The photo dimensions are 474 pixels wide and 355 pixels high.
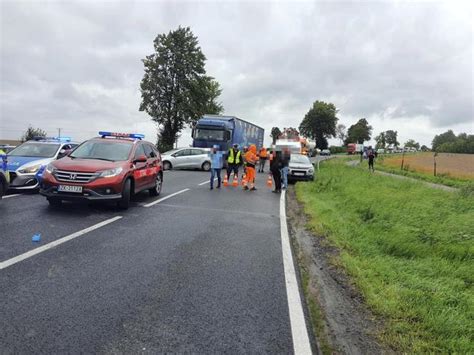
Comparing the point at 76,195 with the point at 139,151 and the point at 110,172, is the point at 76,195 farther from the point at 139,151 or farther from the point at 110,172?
the point at 139,151

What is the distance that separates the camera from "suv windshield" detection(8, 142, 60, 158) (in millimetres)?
11227

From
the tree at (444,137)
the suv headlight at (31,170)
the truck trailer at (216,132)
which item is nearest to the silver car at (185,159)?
the truck trailer at (216,132)

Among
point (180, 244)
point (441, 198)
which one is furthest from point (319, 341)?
point (441, 198)

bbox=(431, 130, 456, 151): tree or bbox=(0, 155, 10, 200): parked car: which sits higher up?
bbox=(431, 130, 456, 151): tree

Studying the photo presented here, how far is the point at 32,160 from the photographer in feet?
34.7

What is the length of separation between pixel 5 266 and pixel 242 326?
123 inches

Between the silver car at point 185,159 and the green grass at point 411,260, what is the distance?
12.4m

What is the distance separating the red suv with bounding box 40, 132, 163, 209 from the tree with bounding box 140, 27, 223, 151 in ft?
111

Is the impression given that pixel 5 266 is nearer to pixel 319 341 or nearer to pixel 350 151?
pixel 319 341

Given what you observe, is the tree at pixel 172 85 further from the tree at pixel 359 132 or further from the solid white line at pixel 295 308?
the tree at pixel 359 132

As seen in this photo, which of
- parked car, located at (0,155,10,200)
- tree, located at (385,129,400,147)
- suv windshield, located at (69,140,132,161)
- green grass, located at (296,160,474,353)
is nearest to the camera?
green grass, located at (296,160,474,353)

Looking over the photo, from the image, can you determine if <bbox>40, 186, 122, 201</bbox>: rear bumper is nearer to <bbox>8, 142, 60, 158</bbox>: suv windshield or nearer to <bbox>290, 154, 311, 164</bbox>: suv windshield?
<bbox>8, 142, 60, 158</bbox>: suv windshield

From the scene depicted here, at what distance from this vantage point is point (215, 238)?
634cm

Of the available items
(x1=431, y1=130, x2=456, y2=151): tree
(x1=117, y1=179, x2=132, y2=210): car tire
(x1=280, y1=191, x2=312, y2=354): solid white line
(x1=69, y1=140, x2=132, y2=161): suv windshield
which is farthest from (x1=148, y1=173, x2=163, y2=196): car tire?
(x1=431, y1=130, x2=456, y2=151): tree
